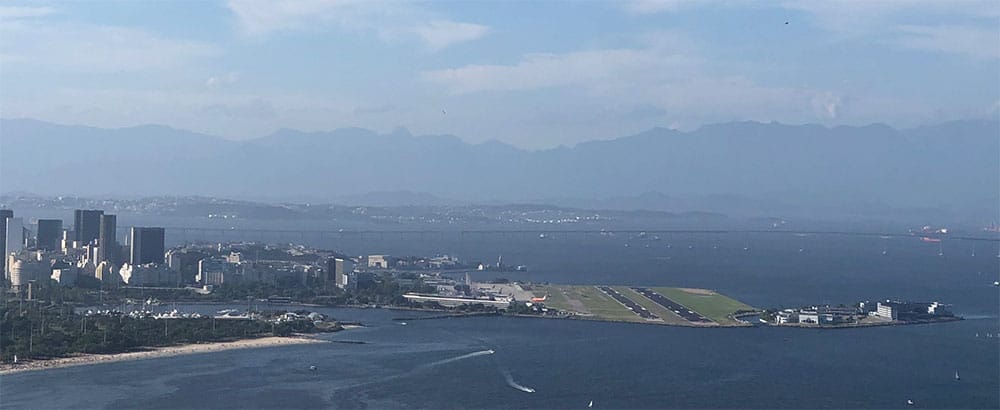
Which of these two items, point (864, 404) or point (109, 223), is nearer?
point (864, 404)

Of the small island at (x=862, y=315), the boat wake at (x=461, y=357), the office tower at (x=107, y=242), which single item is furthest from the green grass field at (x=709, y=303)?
the office tower at (x=107, y=242)

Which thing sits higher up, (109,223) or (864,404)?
(109,223)

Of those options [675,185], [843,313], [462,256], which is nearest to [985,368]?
[843,313]

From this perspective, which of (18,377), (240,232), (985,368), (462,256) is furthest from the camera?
(240,232)

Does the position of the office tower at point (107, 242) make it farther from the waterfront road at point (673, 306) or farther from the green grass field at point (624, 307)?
the waterfront road at point (673, 306)

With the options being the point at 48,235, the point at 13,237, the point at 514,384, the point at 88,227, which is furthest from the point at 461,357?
the point at 48,235

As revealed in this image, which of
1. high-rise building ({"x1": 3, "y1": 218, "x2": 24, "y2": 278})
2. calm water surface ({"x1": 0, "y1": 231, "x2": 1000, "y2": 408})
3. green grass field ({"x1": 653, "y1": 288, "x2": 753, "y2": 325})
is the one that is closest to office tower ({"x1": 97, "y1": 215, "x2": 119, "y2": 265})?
high-rise building ({"x1": 3, "y1": 218, "x2": 24, "y2": 278})

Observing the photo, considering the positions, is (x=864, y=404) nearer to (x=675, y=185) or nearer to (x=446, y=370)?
(x=446, y=370)
